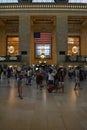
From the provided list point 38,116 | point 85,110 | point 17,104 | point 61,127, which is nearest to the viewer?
point 61,127

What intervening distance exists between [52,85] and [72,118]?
10301 mm

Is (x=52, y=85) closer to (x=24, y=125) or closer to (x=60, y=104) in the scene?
(x=60, y=104)

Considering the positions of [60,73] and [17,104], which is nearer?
[17,104]

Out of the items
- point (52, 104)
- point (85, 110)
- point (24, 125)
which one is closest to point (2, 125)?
point (24, 125)

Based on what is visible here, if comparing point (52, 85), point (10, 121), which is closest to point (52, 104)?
point (10, 121)

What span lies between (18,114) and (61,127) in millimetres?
2673

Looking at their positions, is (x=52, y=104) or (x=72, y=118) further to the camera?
(x=52, y=104)

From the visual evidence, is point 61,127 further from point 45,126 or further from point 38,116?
point 38,116

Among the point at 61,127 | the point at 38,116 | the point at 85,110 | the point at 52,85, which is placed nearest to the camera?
the point at 61,127

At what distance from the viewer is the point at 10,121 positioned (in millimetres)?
11461

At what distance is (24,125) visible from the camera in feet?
35.3

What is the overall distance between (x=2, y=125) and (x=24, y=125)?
634 millimetres

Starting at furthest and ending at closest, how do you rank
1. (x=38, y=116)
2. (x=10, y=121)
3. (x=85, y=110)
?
(x=85, y=110) < (x=38, y=116) < (x=10, y=121)

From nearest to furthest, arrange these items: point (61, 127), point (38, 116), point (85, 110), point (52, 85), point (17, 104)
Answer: point (61, 127), point (38, 116), point (85, 110), point (17, 104), point (52, 85)
